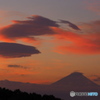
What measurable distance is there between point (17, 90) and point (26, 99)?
1640 cm

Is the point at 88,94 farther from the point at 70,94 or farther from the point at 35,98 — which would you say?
the point at 35,98

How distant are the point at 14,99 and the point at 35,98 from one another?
23.6 feet

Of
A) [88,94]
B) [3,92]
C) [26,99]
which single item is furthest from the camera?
[3,92]

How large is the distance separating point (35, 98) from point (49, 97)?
199 inches

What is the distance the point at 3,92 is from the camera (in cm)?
10456

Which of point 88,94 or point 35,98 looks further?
point 35,98

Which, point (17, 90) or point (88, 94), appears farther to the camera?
point (17, 90)

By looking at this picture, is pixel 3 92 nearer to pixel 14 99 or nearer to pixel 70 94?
pixel 14 99

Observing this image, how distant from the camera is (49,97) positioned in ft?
315

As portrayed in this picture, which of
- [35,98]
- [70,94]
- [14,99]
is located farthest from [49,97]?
[70,94]

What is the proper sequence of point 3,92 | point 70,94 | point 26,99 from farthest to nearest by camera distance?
point 3,92 < point 26,99 < point 70,94

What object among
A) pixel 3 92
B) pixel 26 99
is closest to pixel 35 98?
pixel 26 99

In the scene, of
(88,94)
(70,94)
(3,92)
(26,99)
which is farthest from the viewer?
(3,92)

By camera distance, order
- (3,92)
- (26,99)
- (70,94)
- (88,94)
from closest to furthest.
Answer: (88,94)
(70,94)
(26,99)
(3,92)
